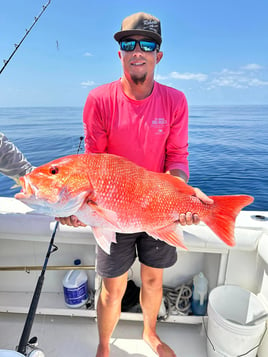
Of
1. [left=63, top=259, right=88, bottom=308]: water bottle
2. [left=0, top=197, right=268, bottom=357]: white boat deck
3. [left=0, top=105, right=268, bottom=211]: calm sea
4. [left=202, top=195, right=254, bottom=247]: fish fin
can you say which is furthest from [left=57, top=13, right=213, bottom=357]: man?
[left=0, top=105, right=268, bottom=211]: calm sea

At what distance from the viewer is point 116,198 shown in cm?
136

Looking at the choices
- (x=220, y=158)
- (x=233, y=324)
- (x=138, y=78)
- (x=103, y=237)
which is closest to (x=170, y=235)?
(x=103, y=237)

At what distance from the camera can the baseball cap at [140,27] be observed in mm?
1586

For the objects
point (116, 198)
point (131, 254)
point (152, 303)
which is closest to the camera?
point (116, 198)

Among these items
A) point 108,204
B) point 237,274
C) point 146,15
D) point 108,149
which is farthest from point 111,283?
point 146,15

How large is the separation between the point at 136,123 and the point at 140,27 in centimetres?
60

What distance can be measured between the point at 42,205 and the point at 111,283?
3.20ft

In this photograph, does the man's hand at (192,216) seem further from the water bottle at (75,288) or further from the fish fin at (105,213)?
the water bottle at (75,288)

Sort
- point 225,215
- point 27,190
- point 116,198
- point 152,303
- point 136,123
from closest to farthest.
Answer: point 27,190
point 116,198
point 225,215
point 136,123
point 152,303

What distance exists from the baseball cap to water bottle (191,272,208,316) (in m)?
2.15

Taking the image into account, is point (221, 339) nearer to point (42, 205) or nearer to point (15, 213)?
point (42, 205)

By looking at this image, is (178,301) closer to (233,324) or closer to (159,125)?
(233,324)

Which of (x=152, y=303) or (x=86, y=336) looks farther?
(x=86, y=336)

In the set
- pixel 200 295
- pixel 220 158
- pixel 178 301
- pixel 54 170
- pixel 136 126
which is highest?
pixel 136 126
